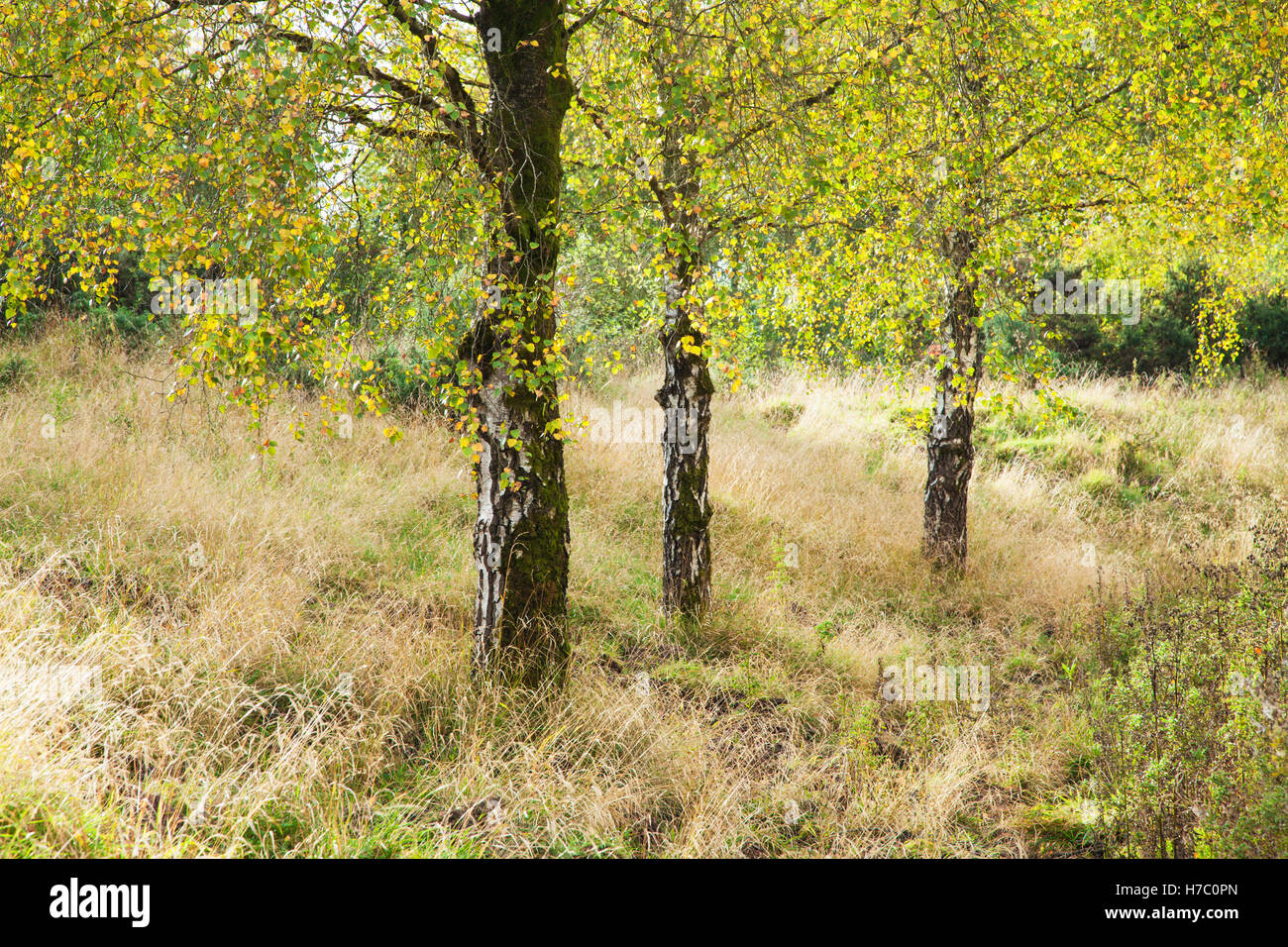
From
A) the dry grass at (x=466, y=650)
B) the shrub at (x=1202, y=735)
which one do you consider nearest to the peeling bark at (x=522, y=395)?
the dry grass at (x=466, y=650)

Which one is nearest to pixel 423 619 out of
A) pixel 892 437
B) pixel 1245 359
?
pixel 892 437

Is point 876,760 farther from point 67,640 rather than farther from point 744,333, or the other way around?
point 67,640

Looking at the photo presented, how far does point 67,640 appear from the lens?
4.33m
